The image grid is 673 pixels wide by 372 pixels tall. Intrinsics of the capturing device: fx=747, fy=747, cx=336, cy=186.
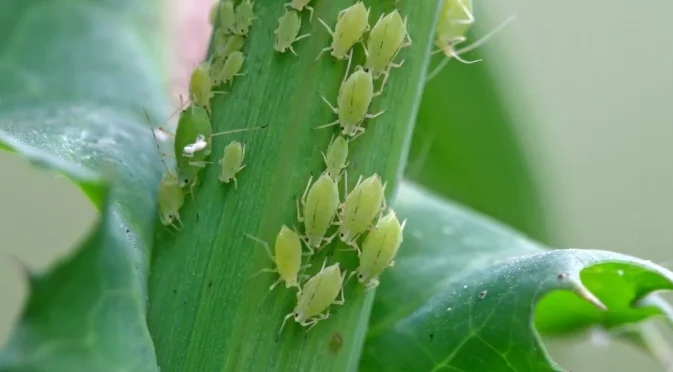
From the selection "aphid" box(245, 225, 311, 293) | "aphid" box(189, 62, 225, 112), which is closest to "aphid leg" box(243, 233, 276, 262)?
"aphid" box(245, 225, 311, 293)

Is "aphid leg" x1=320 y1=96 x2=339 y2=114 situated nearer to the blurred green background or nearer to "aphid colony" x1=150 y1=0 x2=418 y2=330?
"aphid colony" x1=150 y1=0 x2=418 y2=330

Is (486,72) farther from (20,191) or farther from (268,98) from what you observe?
(20,191)

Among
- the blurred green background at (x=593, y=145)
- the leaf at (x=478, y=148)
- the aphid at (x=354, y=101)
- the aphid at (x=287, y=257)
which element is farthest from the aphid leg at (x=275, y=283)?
the blurred green background at (x=593, y=145)

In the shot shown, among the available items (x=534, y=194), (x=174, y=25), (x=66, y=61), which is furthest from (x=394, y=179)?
(x=534, y=194)

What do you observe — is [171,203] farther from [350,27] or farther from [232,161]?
[350,27]

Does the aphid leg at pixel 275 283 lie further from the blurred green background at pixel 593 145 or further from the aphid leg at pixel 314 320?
the blurred green background at pixel 593 145
